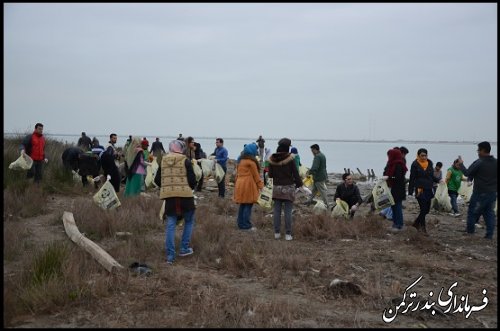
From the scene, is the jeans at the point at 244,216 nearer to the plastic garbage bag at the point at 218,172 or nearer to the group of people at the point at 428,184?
the group of people at the point at 428,184

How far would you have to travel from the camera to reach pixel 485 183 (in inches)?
314

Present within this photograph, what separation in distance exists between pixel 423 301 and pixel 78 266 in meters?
3.86

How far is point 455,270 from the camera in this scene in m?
6.00

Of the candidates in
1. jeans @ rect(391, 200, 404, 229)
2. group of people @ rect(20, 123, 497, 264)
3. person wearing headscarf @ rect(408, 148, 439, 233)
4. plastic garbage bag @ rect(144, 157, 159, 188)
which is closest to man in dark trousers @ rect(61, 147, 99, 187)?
plastic garbage bag @ rect(144, 157, 159, 188)

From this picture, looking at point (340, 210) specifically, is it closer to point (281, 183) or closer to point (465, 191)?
point (281, 183)

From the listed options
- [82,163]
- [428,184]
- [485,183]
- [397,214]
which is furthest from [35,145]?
[485,183]

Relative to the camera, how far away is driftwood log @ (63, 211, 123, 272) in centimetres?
543

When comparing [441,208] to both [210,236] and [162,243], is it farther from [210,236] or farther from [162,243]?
[162,243]

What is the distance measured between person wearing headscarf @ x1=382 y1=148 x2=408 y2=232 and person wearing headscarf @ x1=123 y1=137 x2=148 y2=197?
17.4 ft

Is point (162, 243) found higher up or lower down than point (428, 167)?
lower down

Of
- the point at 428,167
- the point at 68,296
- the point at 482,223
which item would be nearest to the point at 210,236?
the point at 68,296

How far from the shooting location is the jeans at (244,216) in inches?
334

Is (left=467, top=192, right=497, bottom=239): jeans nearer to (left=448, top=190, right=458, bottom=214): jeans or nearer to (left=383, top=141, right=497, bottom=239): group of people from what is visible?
(left=383, top=141, right=497, bottom=239): group of people

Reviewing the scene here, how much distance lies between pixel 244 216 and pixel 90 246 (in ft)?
10.6
